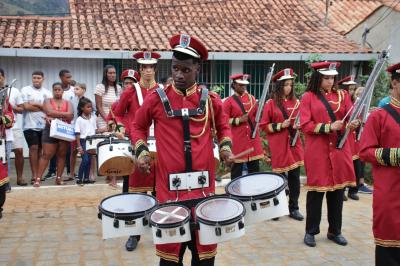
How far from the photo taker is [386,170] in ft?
13.8

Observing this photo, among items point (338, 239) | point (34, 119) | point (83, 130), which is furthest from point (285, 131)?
point (34, 119)

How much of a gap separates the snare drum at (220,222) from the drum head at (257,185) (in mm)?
206

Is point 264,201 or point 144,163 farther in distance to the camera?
point 144,163

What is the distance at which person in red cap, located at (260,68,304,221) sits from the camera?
7.51 metres

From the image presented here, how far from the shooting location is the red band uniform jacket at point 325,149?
238 inches

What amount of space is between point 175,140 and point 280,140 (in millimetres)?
3876

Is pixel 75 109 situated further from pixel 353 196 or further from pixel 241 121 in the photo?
pixel 353 196

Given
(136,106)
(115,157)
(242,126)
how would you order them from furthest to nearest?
(242,126), (136,106), (115,157)

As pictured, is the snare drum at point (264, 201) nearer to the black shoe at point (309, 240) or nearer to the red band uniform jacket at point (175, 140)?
the red band uniform jacket at point (175, 140)

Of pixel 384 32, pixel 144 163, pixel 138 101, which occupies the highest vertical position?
pixel 384 32

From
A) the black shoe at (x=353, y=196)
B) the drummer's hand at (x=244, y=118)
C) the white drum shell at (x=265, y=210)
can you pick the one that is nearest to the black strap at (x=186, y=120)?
the white drum shell at (x=265, y=210)

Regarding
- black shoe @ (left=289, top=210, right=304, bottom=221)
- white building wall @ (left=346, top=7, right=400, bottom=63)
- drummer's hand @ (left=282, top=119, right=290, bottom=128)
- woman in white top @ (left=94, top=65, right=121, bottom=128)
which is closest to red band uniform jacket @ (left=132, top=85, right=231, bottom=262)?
drummer's hand @ (left=282, top=119, right=290, bottom=128)

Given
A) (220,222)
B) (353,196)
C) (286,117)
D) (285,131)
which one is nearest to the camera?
(220,222)

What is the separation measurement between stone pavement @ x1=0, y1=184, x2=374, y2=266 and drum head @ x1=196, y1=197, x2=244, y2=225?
80.6 inches
